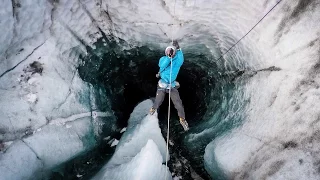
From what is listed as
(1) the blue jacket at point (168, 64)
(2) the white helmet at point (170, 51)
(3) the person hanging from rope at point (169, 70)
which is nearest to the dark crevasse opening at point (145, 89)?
(3) the person hanging from rope at point (169, 70)

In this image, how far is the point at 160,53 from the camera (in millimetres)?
4367

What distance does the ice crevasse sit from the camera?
2533 mm

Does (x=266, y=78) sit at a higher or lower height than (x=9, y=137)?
lower

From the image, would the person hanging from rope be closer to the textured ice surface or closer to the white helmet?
the white helmet

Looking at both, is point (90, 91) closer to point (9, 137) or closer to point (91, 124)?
point (91, 124)

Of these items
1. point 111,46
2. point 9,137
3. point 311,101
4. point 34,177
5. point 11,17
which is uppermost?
point 11,17

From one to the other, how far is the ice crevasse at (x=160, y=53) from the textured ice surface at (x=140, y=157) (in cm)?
2

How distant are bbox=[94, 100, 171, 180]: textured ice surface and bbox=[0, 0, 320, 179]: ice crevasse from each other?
0.07 ft

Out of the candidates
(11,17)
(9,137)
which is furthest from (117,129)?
(11,17)

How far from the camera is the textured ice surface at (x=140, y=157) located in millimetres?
2725

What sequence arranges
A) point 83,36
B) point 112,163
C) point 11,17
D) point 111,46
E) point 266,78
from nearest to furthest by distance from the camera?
point 11,17 < point 266,78 < point 112,163 < point 83,36 < point 111,46

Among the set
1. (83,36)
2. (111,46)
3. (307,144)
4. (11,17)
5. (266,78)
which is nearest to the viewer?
(307,144)

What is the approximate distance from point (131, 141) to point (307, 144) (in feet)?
6.40

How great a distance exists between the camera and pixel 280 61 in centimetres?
279
